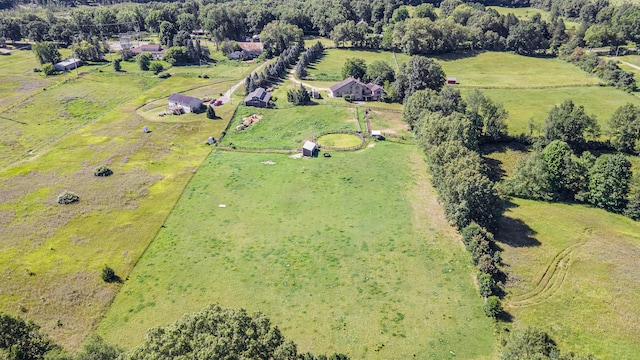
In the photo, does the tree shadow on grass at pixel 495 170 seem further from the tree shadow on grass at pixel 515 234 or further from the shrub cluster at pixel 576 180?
the tree shadow on grass at pixel 515 234

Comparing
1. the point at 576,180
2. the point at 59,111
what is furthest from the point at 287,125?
the point at 59,111

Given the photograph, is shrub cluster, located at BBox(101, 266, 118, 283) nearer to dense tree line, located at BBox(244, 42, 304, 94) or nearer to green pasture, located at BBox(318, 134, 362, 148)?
green pasture, located at BBox(318, 134, 362, 148)

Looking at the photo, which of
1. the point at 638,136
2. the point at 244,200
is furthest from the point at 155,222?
the point at 638,136

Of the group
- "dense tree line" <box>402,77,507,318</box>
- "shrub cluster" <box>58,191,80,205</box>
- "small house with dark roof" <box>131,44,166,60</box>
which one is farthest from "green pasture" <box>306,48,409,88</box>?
"shrub cluster" <box>58,191,80,205</box>

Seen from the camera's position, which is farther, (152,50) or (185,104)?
(152,50)

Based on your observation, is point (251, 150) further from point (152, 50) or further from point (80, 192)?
point (152, 50)

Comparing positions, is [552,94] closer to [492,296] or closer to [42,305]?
[492,296]

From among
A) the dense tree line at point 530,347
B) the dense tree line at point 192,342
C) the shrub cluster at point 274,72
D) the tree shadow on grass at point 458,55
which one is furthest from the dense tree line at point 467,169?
the tree shadow on grass at point 458,55
